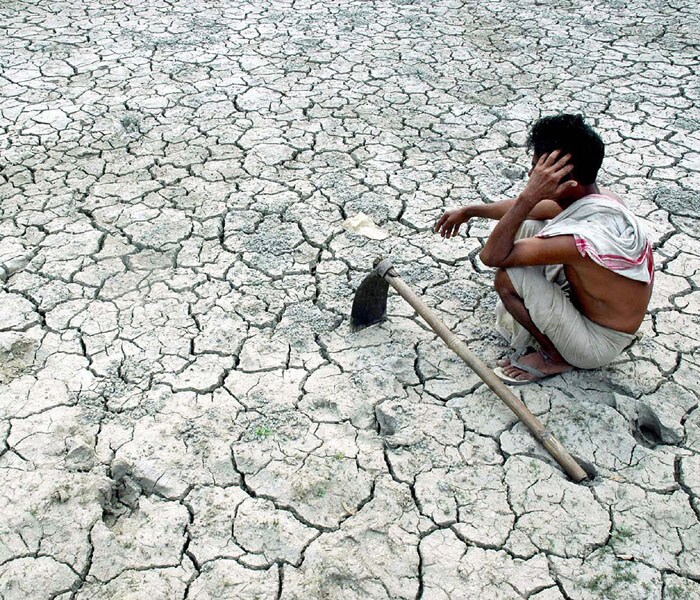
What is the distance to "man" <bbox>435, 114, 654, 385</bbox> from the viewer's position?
2.55m

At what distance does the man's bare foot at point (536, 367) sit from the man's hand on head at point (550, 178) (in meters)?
0.70

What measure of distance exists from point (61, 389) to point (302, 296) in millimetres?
1148

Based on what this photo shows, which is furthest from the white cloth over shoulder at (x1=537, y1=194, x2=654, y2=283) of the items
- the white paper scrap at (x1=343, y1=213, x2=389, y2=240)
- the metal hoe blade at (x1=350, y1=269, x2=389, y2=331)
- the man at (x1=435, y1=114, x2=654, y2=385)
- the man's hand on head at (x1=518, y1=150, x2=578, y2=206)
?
the white paper scrap at (x1=343, y1=213, x2=389, y2=240)

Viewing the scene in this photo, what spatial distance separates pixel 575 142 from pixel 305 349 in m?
1.38

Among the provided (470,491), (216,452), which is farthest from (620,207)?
(216,452)

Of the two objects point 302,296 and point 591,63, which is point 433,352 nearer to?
point 302,296

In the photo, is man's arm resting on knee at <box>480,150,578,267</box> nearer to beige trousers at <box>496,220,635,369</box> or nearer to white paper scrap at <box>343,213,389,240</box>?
beige trousers at <box>496,220,635,369</box>

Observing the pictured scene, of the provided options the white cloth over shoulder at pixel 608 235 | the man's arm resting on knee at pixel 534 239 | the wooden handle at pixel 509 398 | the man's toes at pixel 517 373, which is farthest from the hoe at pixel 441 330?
the white cloth over shoulder at pixel 608 235

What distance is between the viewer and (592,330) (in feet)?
9.06

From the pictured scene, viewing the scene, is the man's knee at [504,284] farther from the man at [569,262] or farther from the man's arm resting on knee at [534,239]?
the man's arm resting on knee at [534,239]

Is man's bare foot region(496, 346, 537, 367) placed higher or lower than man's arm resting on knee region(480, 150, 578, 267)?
lower

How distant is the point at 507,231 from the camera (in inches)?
105

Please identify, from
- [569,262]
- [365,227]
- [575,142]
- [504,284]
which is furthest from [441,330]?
[365,227]

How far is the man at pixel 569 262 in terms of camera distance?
8.37 feet
